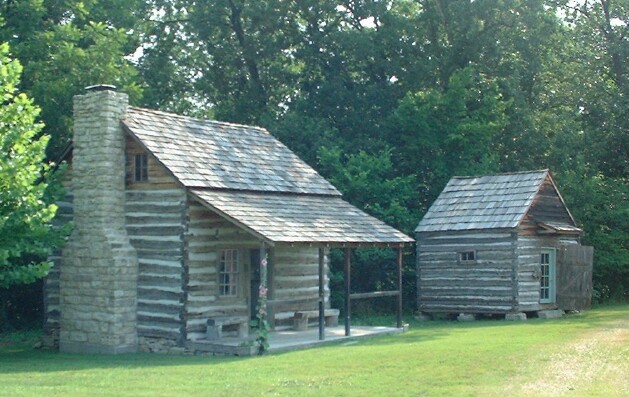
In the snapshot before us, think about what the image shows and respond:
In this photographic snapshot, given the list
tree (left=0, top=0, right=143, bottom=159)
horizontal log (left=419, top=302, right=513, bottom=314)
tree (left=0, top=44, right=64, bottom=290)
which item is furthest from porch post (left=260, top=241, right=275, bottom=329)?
tree (left=0, top=0, right=143, bottom=159)

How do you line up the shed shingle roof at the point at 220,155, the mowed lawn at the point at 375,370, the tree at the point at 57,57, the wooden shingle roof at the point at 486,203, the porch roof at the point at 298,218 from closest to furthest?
the mowed lawn at the point at 375,370
the porch roof at the point at 298,218
the shed shingle roof at the point at 220,155
the tree at the point at 57,57
the wooden shingle roof at the point at 486,203

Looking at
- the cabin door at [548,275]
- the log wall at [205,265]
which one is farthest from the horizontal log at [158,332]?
the cabin door at [548,275]

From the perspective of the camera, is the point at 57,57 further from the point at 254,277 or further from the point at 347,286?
the point at 347,286

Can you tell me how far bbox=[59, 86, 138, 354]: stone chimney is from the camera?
23.0 meters

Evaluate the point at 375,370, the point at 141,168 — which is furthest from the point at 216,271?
the point at 375,370

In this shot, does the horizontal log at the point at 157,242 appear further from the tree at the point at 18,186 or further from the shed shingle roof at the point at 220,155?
the tree at the point at 18,186

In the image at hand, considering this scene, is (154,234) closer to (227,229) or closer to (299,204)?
(227,229)

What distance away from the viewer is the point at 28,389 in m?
16.1

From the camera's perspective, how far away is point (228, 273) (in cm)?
2423

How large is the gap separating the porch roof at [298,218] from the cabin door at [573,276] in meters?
7.45

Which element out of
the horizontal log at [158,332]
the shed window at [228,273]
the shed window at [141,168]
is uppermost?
the shed window at [141,168]

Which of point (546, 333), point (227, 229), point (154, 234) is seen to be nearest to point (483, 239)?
point (546, 333)

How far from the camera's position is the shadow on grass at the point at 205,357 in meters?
20.1

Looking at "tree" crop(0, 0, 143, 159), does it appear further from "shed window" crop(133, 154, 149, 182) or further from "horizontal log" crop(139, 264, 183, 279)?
"horizontal log" crop(139, 264, 183, 279)
